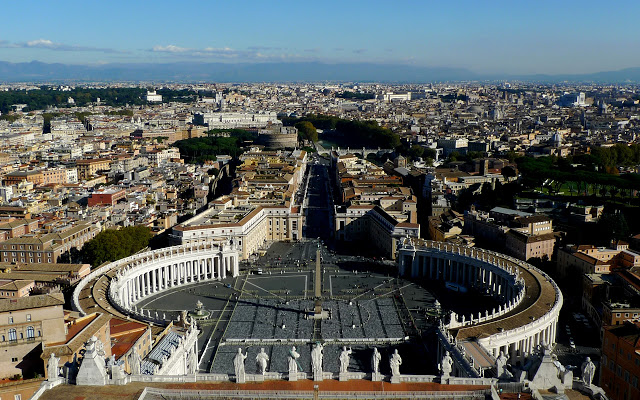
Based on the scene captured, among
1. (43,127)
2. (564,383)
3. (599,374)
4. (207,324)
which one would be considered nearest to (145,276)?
(207,324)

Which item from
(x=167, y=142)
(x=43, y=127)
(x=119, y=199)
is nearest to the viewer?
(x=119, y=199)

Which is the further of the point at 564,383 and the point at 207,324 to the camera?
the point at 207,324

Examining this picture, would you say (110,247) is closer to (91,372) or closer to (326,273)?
(326,273)

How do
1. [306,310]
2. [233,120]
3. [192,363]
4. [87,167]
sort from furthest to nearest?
[233,120] → [87,167] → [306,310] → [192,363]

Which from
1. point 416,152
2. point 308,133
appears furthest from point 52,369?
point 308,133

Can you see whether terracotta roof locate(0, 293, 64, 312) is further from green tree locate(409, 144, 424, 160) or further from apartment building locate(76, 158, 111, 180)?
green tree locate(409, 144, 424, 160)

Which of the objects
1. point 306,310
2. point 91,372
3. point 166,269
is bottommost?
point 306,310

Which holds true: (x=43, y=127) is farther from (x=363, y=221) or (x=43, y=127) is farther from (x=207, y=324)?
(x=207, y=324)

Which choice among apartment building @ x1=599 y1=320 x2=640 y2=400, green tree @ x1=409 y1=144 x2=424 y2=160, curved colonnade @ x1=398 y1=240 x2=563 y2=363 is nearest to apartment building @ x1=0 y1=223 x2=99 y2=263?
curved colonnade @ x1=398 y1=240 x2=563 y2=363
